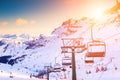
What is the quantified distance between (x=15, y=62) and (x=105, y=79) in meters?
158

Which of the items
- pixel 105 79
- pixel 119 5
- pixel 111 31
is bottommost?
pixel 105 79

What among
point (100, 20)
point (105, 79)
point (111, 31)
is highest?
point (100, 20)

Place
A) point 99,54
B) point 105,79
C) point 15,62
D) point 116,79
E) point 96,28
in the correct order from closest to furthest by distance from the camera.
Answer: point 99,54 → point 116,79 → point 105,79 → point 96,28 → point 15,62

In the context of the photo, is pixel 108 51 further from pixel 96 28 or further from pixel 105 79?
pixel 96 28

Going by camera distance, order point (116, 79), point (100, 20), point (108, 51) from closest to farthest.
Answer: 1. point (116, 79)
2. point (108, 51)
3. point (100, 20)

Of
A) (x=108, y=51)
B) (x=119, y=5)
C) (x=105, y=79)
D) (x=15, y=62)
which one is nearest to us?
(x=119, y=5)

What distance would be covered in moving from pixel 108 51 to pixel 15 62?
4804 inches

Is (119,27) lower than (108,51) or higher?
higher

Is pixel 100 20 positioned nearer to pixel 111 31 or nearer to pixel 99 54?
pixel 111 31

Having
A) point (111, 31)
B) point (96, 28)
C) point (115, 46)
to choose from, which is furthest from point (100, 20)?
point (115, 46)

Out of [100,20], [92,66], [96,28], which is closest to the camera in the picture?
[92,66]

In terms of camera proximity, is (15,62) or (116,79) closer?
(116,79)

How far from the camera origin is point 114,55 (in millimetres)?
73562

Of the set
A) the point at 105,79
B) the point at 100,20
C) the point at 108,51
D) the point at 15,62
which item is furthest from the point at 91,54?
the point at 15,62
